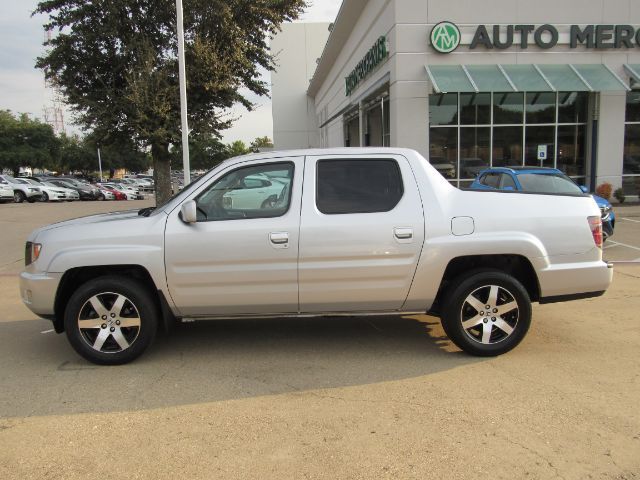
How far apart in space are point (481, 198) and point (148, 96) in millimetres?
11100

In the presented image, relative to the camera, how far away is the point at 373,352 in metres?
4.85

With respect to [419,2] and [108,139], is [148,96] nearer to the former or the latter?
[108,139]

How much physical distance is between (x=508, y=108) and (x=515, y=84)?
1.57 m

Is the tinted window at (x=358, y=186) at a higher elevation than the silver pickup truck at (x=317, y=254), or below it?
higher

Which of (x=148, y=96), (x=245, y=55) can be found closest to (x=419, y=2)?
(x=245, y=55)

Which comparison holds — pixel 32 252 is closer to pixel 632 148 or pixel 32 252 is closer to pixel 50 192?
Result: pixel 632 148

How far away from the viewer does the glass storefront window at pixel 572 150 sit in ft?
63.0

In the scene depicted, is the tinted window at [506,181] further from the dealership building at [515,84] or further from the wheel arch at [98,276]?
the wheel arch at [98,276]

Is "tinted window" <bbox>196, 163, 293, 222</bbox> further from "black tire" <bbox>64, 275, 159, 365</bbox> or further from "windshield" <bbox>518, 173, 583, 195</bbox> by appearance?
"windshield" <bbox>518, 173, 583, 195</bbox>

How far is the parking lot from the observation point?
3043 mm

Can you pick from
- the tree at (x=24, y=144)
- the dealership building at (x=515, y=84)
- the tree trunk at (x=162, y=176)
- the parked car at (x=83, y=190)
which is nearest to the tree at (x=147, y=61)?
the tree trunk at (x=162, y=176)

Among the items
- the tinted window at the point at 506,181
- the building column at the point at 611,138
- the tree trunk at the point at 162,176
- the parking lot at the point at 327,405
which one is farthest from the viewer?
the building column at the point at 611,138

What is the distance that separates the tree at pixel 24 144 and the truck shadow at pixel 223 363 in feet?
200

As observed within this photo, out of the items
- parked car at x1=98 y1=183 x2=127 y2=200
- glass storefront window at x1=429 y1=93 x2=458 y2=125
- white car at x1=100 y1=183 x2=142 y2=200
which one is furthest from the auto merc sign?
white car at x1=100 y1=183 x2=142 y2=200
